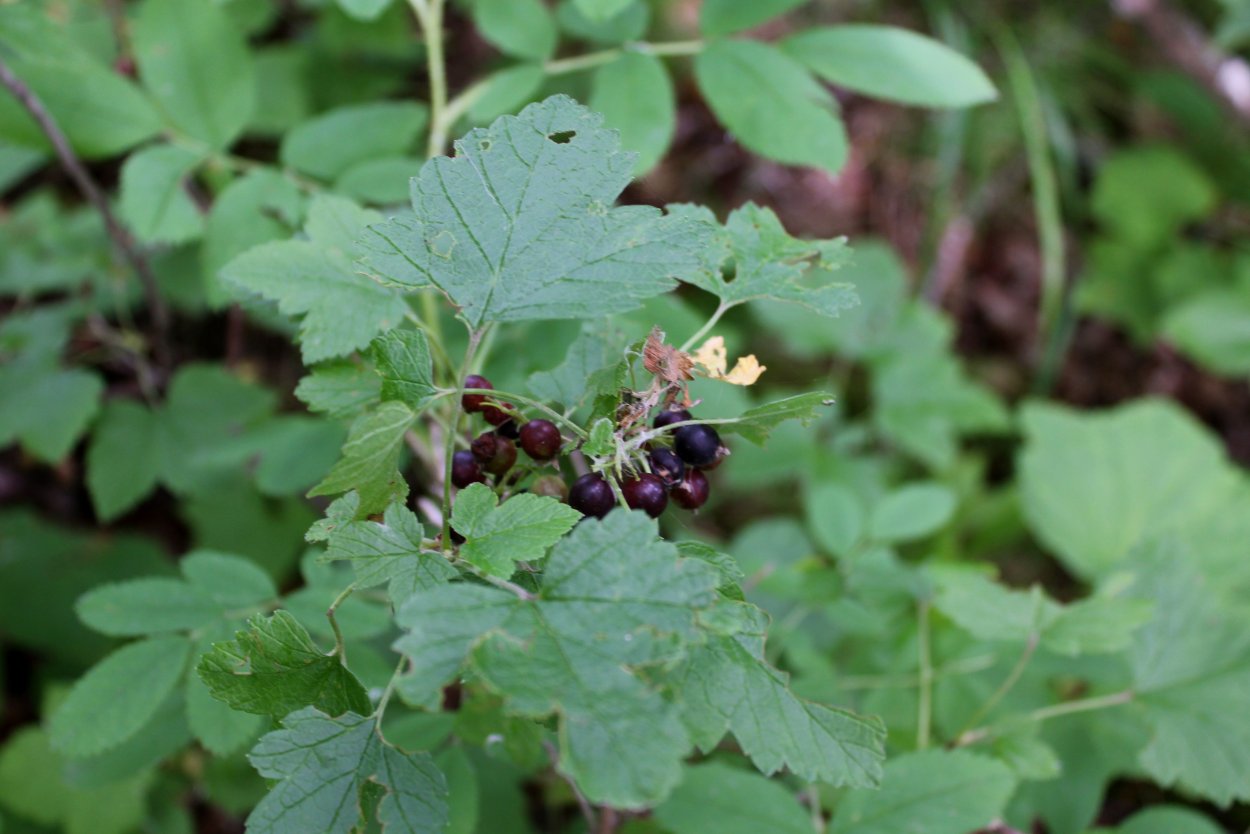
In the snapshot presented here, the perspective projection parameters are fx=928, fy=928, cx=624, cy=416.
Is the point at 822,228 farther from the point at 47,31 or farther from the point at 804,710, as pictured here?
the point at 804,710

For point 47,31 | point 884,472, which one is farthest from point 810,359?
point 47,31

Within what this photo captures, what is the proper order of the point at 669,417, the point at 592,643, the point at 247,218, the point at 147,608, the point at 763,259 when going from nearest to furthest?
the point at 592,643 < the point at 669,417 < the point at 763,259 < the point at 147,608 < the point at 247,218

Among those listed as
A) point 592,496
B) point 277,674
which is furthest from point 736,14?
point 277,674

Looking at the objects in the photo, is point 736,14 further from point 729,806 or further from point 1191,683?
point 1191,683

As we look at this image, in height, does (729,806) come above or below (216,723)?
below

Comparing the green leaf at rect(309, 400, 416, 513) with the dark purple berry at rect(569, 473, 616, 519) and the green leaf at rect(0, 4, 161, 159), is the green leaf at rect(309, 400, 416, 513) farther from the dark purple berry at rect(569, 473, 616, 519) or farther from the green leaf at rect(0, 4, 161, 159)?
the green leaf at rect(0, 4, 161, 159)

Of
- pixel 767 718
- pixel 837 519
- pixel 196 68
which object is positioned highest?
pixel 196 68
